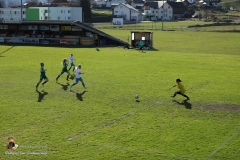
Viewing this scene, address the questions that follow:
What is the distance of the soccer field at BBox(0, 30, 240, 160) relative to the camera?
15711 millimetres

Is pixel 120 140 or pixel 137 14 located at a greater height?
pixel 137 14

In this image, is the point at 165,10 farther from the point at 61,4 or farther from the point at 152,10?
the point at 61,4

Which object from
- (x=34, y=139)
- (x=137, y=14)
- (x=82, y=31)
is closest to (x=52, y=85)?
(x=34, y=139)

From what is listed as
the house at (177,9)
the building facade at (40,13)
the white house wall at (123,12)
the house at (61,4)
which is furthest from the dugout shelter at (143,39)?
the house at (177,9)

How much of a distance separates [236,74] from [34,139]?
2247 centimetres

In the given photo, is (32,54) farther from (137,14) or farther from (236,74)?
(137,14)

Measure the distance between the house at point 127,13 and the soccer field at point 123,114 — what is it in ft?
408

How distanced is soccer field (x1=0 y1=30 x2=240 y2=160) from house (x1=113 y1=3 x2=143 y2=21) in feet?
408

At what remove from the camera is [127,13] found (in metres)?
162

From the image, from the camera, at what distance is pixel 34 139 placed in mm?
16781

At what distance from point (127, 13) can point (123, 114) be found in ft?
475

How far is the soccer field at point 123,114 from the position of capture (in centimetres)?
1571

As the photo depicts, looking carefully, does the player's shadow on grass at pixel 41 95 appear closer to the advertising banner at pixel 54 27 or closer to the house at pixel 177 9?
the advertising banner at pixel 54 27

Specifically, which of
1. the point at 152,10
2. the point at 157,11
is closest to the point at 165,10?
the point at 157,11
